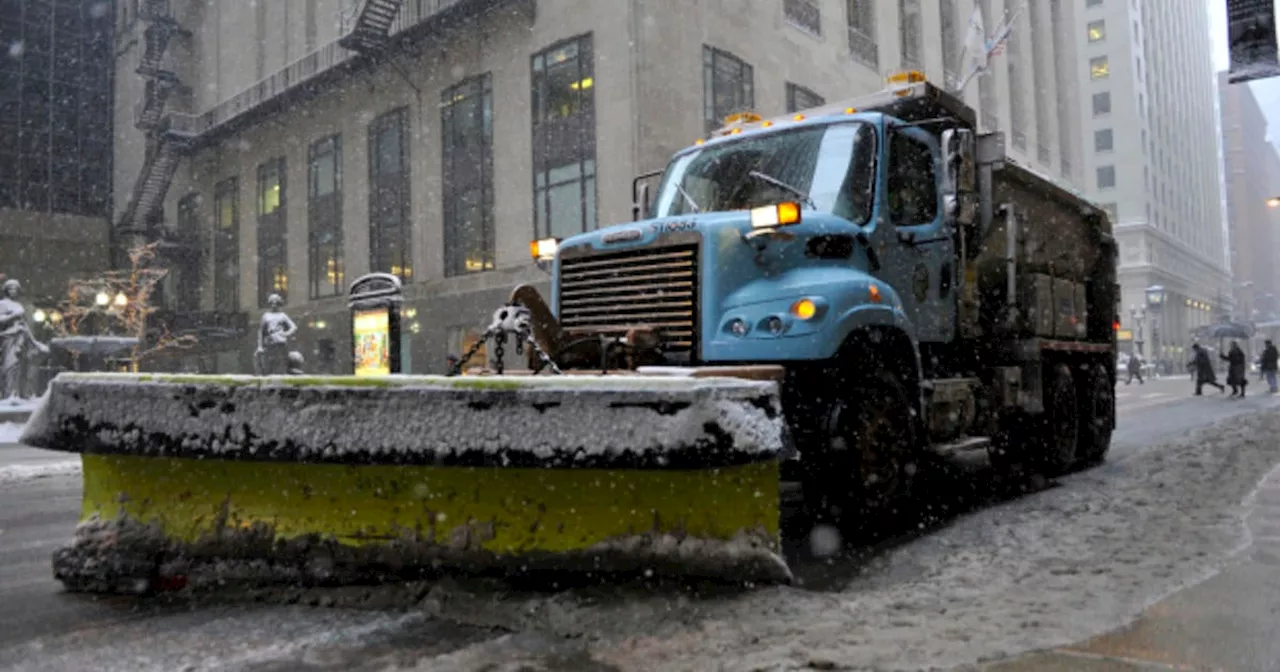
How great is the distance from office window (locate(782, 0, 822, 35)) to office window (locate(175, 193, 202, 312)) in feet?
93.5

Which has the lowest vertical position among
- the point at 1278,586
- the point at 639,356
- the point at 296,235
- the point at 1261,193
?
the point at 1278,586

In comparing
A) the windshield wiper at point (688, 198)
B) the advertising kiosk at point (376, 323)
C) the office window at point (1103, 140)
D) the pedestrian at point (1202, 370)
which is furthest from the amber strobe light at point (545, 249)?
the office window at point (1103, 140)

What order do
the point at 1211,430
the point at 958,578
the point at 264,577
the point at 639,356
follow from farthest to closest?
the point at 1211,430, the point at 639,356, the point at 958,578, the point at 264,577

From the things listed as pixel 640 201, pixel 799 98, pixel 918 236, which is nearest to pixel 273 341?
pixel 640 201

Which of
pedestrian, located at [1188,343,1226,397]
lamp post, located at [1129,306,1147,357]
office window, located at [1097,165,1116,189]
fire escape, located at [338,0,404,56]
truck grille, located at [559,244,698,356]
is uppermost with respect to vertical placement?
office window, located at [1097,165,1116,189]

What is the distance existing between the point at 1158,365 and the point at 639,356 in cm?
6567

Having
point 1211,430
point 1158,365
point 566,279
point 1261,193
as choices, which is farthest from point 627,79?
point 1261,193

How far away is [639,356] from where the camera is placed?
5.52m

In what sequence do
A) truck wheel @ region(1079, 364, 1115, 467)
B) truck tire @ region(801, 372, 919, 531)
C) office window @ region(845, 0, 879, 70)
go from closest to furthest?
truck tire @ region(801, 372, 919, 531) < truck wheel @ region(1079, 364, 1115, 467) < office window @ region(845, 0, 879, 70)

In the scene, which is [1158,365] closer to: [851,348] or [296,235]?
[296,235]

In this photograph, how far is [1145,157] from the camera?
70875mm

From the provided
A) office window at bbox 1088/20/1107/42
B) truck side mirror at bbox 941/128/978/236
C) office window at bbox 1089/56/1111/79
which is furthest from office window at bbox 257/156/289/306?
office window at bbox 1088/20/1107/42

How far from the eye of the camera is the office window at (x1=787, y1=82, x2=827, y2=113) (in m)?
26.9

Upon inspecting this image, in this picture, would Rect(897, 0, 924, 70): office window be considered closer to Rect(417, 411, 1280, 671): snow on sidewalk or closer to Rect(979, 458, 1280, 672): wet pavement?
Rect(417, 411, 1280, 671): snow on sidewalk
